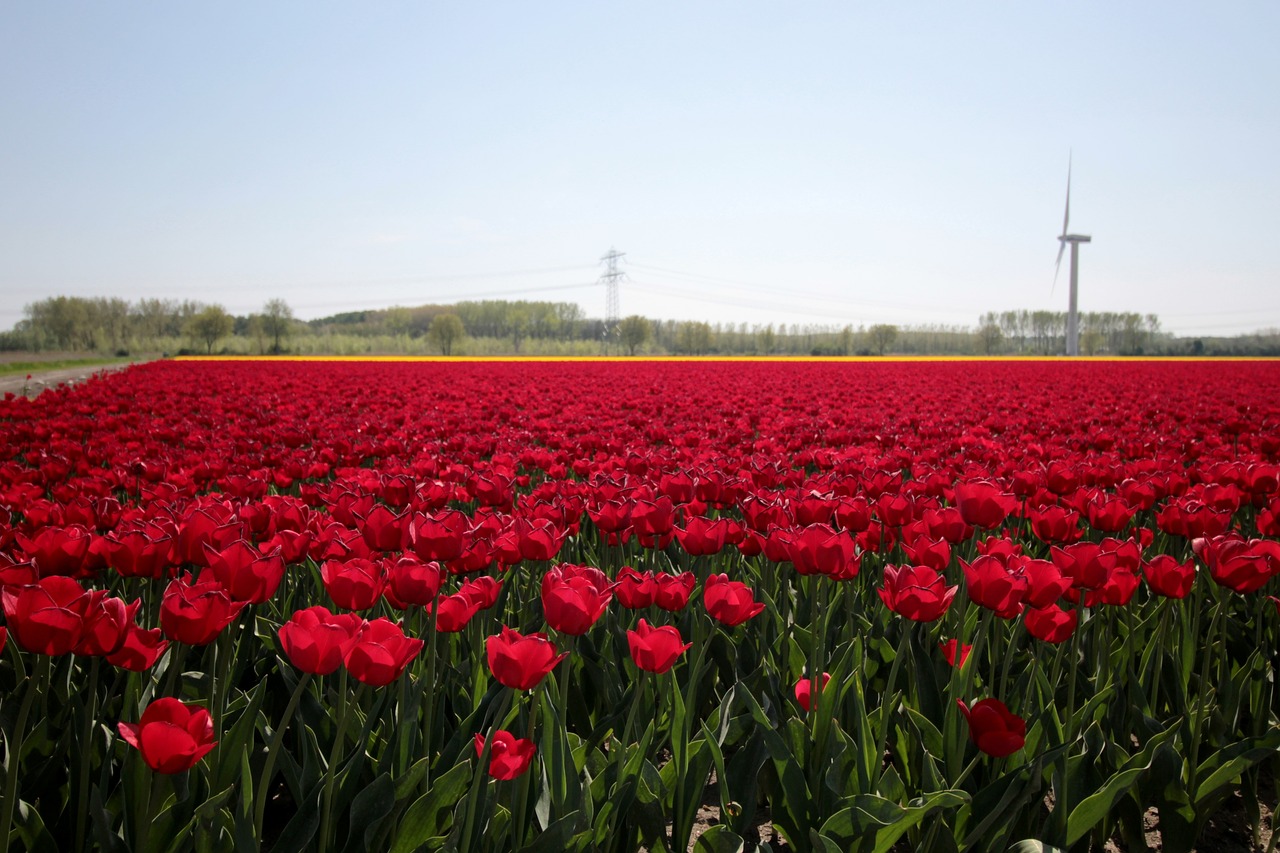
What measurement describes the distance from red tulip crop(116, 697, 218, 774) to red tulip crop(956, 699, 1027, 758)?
165cm

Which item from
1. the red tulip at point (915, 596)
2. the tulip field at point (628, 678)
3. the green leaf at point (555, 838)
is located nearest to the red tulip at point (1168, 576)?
the tulip field at point (628, 678)

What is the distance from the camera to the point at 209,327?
71.4 meters

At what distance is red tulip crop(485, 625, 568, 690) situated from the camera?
1.72m

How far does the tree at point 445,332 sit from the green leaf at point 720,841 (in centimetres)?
7845

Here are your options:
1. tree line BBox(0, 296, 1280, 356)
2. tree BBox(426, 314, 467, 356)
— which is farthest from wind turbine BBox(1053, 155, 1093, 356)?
tree BBox(426, 314, 467, 356)

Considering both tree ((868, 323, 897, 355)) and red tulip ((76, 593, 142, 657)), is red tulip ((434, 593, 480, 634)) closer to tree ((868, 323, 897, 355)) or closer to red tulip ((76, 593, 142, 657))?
red tulip ((76, 593, 142, 657))

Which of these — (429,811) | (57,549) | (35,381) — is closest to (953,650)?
Answer: (429,811)

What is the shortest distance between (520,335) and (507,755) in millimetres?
107353

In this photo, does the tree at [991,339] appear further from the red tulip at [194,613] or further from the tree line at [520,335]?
the red tulip at [194,613]

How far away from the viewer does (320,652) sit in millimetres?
1713

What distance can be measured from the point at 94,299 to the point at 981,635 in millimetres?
105407

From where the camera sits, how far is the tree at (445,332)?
7750cm

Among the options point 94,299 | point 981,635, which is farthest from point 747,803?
point 94,299

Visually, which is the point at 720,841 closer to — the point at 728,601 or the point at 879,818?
the point at 879,818
